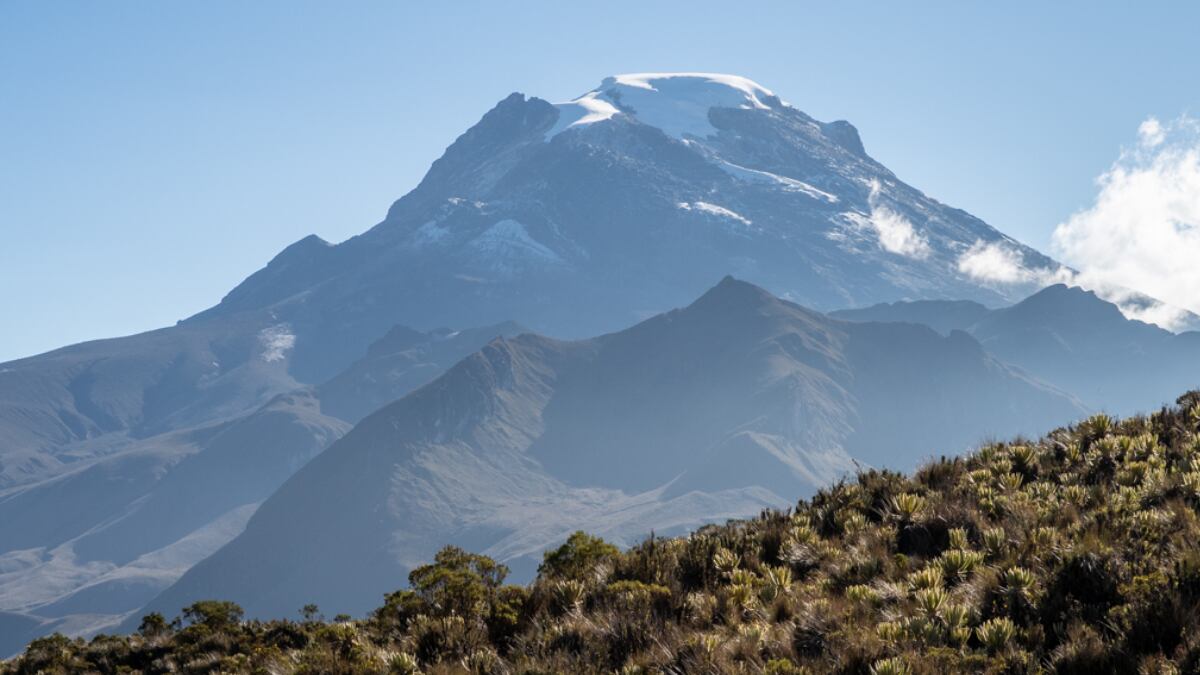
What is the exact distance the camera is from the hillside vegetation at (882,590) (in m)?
9.93

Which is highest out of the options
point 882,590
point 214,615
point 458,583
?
point 882,590

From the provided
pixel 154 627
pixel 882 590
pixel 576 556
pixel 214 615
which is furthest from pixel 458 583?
pixel 154 627

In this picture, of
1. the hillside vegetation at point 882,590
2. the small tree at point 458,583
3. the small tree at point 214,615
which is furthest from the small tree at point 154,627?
the small tree at point 458,583

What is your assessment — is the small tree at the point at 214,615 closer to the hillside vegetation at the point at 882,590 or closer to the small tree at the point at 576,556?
the hillside vegetation at the point at 882,590

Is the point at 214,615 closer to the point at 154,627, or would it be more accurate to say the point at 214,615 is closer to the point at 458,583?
the point at 154,627

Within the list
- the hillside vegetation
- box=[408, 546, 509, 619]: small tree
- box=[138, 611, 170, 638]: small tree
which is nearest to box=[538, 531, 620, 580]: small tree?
the hillside vegetation

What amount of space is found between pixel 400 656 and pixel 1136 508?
9412 mm

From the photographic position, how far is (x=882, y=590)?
1202 cm

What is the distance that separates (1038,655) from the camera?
9.73 metres

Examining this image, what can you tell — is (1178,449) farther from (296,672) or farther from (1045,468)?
(296,672)

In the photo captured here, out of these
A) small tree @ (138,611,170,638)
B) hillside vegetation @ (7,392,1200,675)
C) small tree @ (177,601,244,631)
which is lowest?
small tree @ (138,611,170,638)

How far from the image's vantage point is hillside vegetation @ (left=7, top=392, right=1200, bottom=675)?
9.93 meters

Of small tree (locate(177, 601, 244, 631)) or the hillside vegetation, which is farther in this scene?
small tree (locate(177, 601, 244, 631))

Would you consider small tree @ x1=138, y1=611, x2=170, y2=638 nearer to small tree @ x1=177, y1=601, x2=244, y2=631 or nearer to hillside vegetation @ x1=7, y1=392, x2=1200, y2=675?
small tree @ x1=177, y1=601, x2=244, y2=631
